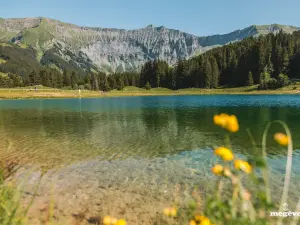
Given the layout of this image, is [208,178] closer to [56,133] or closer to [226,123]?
[226,123]

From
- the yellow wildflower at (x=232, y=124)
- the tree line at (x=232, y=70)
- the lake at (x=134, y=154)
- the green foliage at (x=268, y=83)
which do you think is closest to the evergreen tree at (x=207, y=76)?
the tree line at (x=232, y=70)

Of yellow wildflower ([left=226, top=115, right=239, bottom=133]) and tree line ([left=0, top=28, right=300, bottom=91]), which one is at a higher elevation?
tree line ([left=0, top=28, right=300, bottom=91])

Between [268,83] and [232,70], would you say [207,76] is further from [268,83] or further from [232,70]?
[268,83]

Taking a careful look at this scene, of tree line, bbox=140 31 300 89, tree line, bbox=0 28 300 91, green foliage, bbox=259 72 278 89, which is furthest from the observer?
tree line, bbox=0 28 300 91

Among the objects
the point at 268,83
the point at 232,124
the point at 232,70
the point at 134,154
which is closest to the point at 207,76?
the point at 232,70

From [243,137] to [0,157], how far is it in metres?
17.4

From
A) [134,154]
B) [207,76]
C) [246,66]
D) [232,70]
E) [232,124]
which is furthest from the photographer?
[232,70]

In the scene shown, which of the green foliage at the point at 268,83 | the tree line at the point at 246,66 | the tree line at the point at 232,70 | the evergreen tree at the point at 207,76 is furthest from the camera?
the evergreen tree at the point at 207,76

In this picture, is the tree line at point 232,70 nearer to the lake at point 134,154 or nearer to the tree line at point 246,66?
the tree line at point 246,66

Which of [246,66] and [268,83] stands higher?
[246,66]

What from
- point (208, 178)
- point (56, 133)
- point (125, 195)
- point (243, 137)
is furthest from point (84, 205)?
point (56, 133)

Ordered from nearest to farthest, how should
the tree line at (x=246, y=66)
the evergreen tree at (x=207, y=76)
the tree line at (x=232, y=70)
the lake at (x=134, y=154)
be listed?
1. the lake at (x=134, y=154)
2. the tree line at (x=246, y=66)
3. the tree line at (x=232, y=70)
4. the evergreen tree at (x=207, y=76)

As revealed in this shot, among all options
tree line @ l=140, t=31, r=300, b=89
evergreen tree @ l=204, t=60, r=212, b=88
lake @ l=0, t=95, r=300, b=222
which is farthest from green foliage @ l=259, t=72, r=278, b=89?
lake @ l=0, t=95, r=300, b=222

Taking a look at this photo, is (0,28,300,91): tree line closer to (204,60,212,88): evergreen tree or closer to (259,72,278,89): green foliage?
(204,60,212,88): evergreen tree
